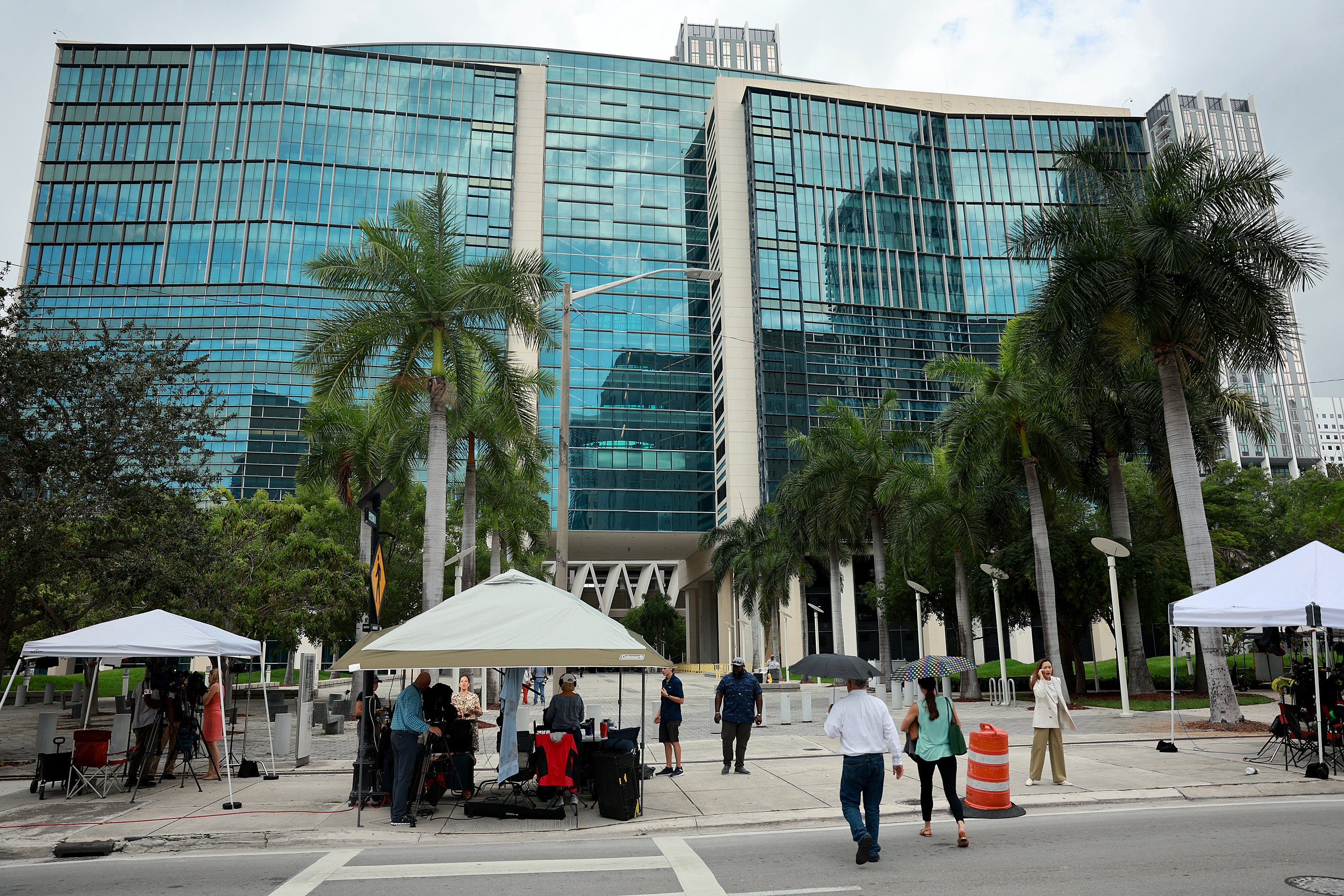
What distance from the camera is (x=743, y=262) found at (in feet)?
252

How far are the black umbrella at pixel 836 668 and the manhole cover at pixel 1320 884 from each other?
3.77 metres

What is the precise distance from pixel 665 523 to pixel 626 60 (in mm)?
48442

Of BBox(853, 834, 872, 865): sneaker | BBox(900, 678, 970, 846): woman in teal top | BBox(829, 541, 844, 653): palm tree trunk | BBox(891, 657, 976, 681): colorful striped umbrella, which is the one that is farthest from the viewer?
BBox(829, 541, 844, 653): palm tree trunk

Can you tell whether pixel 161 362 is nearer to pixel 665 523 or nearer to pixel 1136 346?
pixel 1136 346

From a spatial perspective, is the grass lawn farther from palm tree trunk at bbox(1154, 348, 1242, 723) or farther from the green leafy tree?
the green leafy tree

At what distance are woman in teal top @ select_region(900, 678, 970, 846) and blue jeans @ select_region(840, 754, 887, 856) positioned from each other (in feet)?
2.23

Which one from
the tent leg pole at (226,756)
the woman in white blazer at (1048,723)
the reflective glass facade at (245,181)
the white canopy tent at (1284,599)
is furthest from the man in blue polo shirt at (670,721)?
the reflective glass facade at (245,181)

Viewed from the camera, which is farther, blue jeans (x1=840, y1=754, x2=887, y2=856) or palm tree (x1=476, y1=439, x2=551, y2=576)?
palm tree (x1=476, y1=439, x2=551, y2=576)

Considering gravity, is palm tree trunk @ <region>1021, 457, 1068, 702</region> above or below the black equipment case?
above

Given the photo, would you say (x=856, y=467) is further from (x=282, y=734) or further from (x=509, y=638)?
(x=509, y=638)

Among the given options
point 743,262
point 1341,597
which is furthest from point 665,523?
point 1341,597

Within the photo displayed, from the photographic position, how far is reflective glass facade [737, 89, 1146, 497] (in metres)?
72.9

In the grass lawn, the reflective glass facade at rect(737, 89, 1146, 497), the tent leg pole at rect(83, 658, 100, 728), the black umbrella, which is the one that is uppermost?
the reflective glass facade at rect(737, 89, 1146, 497)

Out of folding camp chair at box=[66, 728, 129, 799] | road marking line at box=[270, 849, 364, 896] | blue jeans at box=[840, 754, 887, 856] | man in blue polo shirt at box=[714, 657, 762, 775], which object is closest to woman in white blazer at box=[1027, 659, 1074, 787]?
man in blue polo shirt at box=[714, 657, 762, 775]
